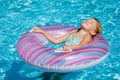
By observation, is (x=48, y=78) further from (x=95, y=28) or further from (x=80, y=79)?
(x=95, y=28)

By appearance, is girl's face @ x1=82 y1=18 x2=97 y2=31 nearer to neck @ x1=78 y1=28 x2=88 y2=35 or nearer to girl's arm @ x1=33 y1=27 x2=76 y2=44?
neck @ x1=78 y1=28 x2=88 y2=35

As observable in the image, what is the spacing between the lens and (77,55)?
15.5ft

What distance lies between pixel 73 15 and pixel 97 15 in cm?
67

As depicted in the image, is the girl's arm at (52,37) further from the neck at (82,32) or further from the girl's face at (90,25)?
the girl's face at (90,25)

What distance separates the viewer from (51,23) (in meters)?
8.28

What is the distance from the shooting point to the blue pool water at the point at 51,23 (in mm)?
6375

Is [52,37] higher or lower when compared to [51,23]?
lower

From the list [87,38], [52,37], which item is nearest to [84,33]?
[87,38]

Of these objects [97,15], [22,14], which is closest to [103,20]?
[97,15]

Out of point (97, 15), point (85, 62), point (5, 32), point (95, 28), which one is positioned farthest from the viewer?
point (97, 15)

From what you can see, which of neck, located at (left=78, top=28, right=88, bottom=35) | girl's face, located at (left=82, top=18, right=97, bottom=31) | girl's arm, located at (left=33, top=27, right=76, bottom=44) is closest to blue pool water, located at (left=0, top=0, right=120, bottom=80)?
girl's arm, located at (left=33, top=27, right=76, bottom=44)

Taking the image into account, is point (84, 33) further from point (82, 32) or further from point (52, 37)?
point (52, 37)

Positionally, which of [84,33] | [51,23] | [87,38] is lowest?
→ [87,38]

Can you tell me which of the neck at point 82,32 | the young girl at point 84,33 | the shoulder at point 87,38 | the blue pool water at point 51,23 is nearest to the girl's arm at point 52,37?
the young girl at point 84,33
